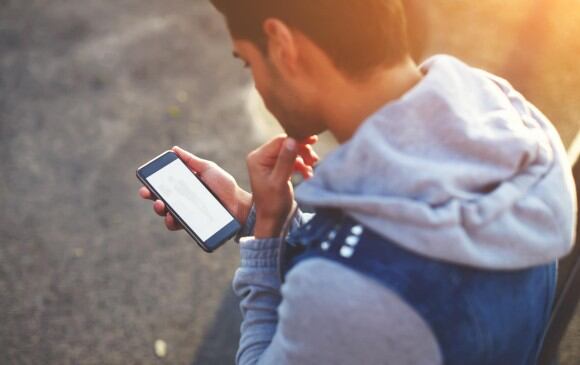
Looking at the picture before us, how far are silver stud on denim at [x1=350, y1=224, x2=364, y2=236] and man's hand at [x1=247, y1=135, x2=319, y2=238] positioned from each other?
445 millimetres

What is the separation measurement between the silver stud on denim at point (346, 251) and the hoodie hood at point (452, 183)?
0.06 m

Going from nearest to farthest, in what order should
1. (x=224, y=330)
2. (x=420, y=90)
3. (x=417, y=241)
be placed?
1. (x=417, y=241)
2. (x=420, y=90)
3. (x=224, y=330)

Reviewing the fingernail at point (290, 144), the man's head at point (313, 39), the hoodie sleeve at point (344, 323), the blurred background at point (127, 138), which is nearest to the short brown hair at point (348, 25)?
the man's head at point (313, 39)

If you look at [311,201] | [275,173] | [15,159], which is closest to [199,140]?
[15,159]

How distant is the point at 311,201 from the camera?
1252mm

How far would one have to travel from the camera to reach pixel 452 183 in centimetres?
113

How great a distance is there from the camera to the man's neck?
1389 millimetres

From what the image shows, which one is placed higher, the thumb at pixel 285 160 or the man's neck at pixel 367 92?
the man's neck at pixel 367 92

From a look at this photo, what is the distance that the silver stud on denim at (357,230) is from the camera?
118cm

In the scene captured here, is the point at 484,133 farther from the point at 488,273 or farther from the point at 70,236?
the point at 70,236

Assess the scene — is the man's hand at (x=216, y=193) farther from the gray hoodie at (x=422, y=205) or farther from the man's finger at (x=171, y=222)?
the gray hoodie at (x=422, y=205)

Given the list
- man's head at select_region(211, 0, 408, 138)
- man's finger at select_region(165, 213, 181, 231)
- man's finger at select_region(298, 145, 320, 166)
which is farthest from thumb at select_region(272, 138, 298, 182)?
man's finger at select_region(165, 213, 181, 231)

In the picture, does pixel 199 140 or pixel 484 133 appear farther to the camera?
pixel 199 140

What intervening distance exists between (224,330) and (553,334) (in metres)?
1.61
